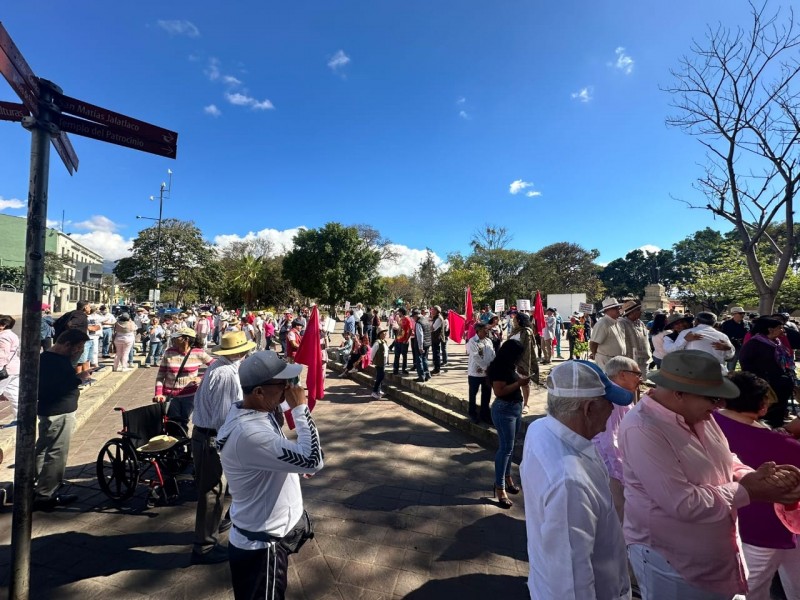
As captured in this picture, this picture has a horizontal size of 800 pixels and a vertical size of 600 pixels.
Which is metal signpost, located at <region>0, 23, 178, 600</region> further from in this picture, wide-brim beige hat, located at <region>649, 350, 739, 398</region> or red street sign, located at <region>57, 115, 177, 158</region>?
wide-brim beige hat, located at <region>649, 350, 739, 398</region>

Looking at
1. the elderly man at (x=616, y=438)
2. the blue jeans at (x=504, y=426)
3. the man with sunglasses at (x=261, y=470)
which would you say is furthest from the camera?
the blue jeans at (x=504, y=426)

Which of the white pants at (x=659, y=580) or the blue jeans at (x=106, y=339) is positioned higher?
the blue jeans at (x=106, y=339)

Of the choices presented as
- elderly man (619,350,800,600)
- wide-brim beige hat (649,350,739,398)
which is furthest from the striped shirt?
wide-brim beige hat (649,350,739,398)

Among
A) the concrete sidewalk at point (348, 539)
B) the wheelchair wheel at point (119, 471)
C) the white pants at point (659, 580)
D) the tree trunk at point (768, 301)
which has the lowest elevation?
the concrete sidewalk at point (348, 539)

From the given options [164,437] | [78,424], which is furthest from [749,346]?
[78,424]

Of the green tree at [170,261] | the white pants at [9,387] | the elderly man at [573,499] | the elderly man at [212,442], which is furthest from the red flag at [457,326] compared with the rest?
the green tree at [170,261]

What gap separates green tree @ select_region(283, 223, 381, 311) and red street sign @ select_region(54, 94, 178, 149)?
31.6 m

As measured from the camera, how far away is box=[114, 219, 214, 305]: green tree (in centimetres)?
3148

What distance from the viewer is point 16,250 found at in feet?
163

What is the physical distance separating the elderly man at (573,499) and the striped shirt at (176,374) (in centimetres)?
416

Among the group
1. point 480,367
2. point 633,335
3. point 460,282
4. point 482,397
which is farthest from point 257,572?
point 460,282

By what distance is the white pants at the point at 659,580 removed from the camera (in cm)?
167

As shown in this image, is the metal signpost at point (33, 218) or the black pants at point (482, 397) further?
the black pants at point (482, 397)

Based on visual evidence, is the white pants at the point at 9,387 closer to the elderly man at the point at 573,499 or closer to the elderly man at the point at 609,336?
the elderly man at the point at 573,499
